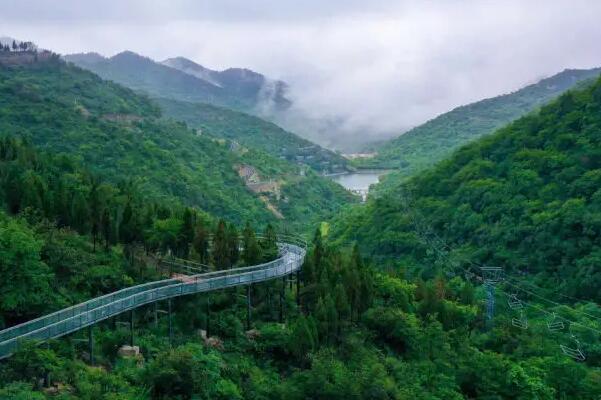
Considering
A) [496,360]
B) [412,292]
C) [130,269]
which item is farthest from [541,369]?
[130,269]

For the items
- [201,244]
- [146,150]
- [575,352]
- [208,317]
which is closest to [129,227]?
[201,244]

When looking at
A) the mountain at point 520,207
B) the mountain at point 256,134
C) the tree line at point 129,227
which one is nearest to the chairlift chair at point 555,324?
the mountain at point 520,207

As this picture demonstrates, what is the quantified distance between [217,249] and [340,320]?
7365 mm

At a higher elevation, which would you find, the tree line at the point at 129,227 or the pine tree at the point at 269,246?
the tree line at the point at 129,227

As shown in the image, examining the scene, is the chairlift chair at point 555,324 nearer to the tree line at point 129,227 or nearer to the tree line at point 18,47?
the tree line at point 129,227

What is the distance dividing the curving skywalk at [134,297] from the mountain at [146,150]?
93.5ft

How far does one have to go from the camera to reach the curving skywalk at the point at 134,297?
72.6ft

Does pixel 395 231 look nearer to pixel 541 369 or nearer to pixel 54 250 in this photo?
pixel 541 369

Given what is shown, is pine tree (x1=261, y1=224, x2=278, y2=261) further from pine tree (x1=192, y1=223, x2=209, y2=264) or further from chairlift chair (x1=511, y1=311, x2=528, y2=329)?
chairlift chair (x1=511, y1=311, x2=528, y2=329)

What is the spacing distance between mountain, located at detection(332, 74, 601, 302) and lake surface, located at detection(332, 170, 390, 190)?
6714 centimetres

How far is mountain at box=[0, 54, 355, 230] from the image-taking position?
Result: 68.7 metres

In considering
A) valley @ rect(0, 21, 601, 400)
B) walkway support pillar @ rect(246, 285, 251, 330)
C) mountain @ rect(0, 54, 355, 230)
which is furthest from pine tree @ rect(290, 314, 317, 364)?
mountain @ rect(0, 54, 355, 230)

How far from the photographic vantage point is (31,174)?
38750mm

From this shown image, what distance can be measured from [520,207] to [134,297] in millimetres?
31920
